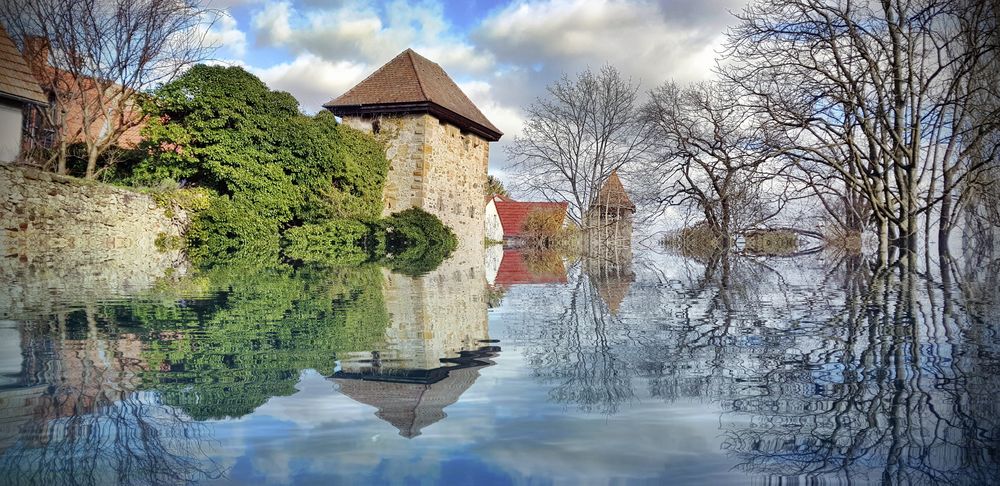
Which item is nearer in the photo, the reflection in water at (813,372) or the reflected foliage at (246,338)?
the reflection in water at (813,372)

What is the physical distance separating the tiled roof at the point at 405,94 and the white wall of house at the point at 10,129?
944 centimetres

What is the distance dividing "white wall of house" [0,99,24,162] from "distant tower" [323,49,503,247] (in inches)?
374

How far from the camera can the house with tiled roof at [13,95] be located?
16141 millimetres

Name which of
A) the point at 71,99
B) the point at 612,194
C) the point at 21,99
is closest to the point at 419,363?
the point at 21,99

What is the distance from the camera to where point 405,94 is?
24.1 metres

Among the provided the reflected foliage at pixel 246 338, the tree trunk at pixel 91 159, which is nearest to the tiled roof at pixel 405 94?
the tree trunk at pixel 91 159

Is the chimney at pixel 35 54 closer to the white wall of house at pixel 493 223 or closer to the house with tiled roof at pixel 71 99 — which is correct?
the house with tiled roof at pixel 71 99

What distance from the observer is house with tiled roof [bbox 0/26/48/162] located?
53.0 feet

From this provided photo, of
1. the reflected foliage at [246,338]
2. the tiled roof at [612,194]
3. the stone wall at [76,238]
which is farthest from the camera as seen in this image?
the tiled roof at [612,194]

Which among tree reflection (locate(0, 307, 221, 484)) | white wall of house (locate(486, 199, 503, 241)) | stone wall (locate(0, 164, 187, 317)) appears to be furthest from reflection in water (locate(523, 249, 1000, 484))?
white wall of house (locate(486, 199, 503, 241))

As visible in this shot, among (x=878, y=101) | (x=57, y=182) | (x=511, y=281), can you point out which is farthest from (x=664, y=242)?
(x=57, y=182)

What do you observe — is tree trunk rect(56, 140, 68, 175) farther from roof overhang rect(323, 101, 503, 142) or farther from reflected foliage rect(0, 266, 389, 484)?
reflected foliage rect(0, 266, 389, 484)

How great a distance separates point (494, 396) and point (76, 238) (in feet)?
38.6

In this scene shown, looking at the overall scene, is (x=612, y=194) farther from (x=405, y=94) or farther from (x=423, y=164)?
(x=405, y=94)
